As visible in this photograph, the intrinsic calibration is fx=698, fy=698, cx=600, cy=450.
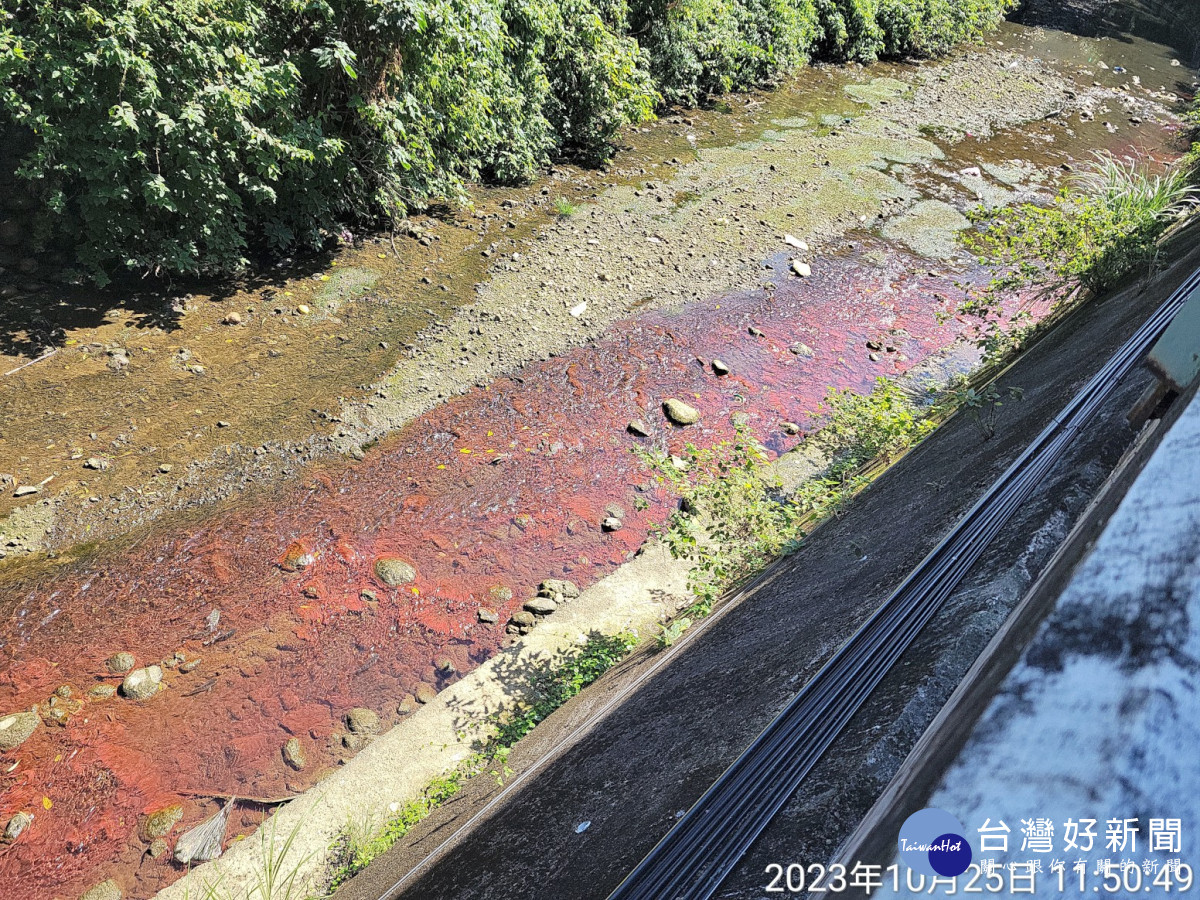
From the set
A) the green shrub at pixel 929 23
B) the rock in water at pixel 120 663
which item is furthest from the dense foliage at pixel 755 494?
the green shrub at pixel 929 23

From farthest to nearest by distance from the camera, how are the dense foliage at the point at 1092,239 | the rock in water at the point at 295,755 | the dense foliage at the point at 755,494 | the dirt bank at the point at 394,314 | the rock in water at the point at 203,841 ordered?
1. the dense foliage at the point at 1092,239
2. the dirt bank at the point at 394,314
3. the dense foliage at the point at 755,494
4. the rock in water at the point at 295,755
5. the rock in water at the point at 203,841

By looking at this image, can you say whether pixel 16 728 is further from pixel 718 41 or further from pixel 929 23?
pixel 929 23

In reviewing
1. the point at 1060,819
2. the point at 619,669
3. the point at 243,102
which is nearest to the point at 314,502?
the point at 619,669

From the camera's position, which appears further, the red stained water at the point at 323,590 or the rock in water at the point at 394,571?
the rock in water at the point at 394,571

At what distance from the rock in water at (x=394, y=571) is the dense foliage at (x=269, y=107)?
2.46 meters

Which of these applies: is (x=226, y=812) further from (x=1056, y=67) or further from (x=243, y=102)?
(x=1056, y=67)

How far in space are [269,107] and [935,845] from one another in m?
5.09

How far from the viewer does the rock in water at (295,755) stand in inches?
114

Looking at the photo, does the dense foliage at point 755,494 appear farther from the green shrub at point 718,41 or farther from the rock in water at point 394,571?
the green shrub at point 718,41

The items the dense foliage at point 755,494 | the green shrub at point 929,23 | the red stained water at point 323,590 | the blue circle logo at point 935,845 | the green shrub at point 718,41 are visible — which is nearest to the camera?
the blue circle logo at point 935,845

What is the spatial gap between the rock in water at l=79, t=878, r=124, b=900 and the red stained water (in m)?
0.05

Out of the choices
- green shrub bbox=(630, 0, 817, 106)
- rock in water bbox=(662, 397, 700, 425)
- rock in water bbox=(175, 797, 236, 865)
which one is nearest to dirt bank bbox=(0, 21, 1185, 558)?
green shrub bbox=(630, 0, 817, 106)

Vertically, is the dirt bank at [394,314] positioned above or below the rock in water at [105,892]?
above

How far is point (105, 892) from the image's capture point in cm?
252
